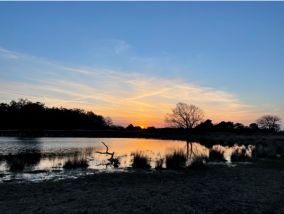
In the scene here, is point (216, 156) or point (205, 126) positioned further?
point (205, 126)

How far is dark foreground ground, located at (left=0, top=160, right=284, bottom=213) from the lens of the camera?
32.0 feet

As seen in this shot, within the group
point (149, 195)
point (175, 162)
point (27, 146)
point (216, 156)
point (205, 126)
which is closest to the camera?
point (149, 195)

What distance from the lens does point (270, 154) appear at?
3003cm

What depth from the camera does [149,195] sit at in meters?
11.7

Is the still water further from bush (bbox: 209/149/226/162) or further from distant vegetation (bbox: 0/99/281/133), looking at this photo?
distant vegetation (bbox: 0/99/281/133)

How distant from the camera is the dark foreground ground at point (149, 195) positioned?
9.76m

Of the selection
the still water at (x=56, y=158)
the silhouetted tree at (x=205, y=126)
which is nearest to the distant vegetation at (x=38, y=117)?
the silhouetted tree at (x=205, y=126)

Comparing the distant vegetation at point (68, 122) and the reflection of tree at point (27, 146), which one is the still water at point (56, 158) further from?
the distant vegetation at point (68, 122)

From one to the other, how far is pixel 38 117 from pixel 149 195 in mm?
132122

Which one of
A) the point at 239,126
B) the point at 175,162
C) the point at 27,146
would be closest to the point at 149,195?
the point at 175,162

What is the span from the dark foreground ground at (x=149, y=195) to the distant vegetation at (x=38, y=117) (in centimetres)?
12389

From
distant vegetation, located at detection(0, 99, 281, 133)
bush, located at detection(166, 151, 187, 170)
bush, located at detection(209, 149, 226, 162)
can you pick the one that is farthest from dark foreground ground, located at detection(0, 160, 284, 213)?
distant vegetation, located at detection(0, 99, 281, 133)

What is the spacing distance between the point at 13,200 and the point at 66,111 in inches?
5816

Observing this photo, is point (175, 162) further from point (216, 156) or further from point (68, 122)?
point (68, 122)
